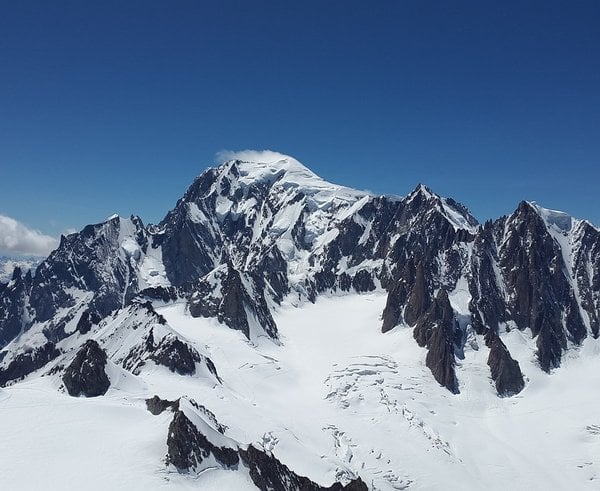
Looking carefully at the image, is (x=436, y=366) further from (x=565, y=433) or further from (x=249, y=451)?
(x=249, y=451)

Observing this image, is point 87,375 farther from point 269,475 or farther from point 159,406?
point 269,475

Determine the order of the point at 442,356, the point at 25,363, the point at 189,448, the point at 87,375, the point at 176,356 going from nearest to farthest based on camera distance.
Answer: the point at 189,448 < the point at 87,375 < the point at 176,356 < the point at 25,363 < the point at 442,356

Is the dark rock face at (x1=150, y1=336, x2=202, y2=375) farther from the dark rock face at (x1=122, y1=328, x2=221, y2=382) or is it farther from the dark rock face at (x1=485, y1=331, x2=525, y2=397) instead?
the dark rock face at (x1=485, y1=331, x2=525, y2=397)

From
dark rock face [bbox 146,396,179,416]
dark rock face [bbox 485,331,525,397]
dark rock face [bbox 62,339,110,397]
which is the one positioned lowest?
dark rock face [bbox 146,396,179,416]

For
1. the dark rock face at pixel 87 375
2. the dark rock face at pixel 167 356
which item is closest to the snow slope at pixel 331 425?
the dark rock face at pixel 167 356

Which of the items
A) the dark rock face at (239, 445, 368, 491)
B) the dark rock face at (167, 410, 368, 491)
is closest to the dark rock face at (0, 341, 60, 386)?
the dark rock face at (239, 445, 368, 491)

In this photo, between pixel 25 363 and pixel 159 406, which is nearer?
pixel 159 406

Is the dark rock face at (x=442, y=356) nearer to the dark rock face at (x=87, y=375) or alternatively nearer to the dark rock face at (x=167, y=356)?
the dark rock face at (x=167, y=356)

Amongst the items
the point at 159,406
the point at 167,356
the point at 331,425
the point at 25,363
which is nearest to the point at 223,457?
the point at 159,406

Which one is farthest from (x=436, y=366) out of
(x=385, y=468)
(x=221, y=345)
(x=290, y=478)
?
(x=290, y=478)
